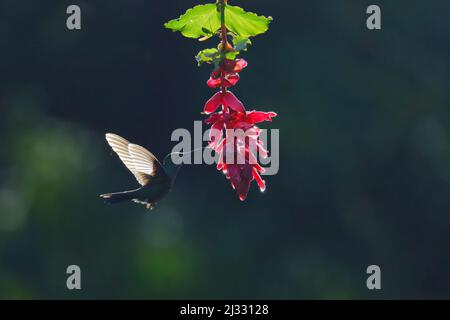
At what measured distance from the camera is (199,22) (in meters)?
1.45

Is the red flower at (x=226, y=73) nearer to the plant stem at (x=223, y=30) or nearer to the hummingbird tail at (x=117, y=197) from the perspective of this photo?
the plant stem at (x=223, y=30)

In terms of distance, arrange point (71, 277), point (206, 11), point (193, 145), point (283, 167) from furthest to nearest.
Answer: point (283, 167), point (71, 277), point (193, 145), point (206, 11)

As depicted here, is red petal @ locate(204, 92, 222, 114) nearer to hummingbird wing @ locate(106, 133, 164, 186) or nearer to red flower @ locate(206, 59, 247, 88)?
red flower @ locate(206, 59, 247, 88)

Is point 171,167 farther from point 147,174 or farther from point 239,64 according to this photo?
point 239,64

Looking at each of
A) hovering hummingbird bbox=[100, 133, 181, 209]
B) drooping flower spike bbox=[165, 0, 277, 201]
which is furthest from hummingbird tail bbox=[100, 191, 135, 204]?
drooping flower spike bbox=[165, 0, 277, 201]

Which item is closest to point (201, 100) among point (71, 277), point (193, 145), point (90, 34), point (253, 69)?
point (253, 69)

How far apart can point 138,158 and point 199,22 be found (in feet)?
1.30

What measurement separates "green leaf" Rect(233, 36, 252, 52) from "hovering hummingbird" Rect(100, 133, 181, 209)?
0.41m

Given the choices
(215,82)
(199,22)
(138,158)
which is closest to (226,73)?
(215,82)

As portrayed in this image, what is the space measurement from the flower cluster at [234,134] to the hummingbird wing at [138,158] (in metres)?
0.35

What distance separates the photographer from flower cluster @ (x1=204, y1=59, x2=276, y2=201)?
131 centimetres

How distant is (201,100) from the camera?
731 centimetres
